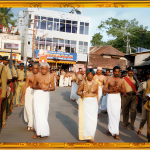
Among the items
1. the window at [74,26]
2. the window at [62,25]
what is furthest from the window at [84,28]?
the window at [62,25]

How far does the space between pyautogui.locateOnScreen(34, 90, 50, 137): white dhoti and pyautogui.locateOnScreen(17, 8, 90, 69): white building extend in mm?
23507

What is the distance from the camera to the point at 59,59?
30188 millimetres

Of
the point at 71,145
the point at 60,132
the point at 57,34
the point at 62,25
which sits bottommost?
the point at 60,132

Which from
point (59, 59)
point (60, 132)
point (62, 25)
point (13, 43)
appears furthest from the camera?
point (62, 25)

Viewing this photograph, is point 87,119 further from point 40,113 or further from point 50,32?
point 50,32

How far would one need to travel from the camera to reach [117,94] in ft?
17.4

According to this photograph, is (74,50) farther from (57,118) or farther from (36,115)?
(36,115)

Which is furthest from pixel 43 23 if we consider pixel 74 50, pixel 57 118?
pixel 57 118

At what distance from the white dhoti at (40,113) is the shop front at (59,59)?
955 inches

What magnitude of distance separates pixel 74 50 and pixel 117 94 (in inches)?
1076

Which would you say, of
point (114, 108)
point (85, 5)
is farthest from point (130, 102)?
point (85, 5)

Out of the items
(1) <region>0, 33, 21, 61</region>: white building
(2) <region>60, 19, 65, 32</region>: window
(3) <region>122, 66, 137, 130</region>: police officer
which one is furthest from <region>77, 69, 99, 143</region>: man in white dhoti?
(2) <region>60, 19, 65, 32</region>: window

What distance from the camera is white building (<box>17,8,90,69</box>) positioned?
2908 centimetres

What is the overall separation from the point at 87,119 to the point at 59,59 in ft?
85.2
